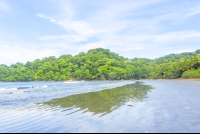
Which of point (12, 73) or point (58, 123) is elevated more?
point (12, 73)

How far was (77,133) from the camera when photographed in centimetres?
390

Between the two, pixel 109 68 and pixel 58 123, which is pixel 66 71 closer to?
pixel 109 68

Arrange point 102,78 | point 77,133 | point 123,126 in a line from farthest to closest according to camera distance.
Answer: point 102,78 → point 123,126 → point 77,133

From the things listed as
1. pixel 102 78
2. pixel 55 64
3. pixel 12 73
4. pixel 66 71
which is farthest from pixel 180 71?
pixel 12 73

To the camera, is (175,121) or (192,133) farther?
(175,121)

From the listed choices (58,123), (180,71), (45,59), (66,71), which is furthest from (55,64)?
(58,123)

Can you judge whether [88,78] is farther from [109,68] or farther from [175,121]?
[175,121]

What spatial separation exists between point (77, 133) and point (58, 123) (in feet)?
4.34

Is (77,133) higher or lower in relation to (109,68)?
lower

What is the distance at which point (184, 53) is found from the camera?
160 metres

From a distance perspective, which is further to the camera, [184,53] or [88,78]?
[184,53]

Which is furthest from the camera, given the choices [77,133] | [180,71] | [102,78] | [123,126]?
[102,78]

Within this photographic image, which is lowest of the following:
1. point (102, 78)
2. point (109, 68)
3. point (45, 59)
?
point (102, 78)

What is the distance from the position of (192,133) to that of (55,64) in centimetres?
12303
